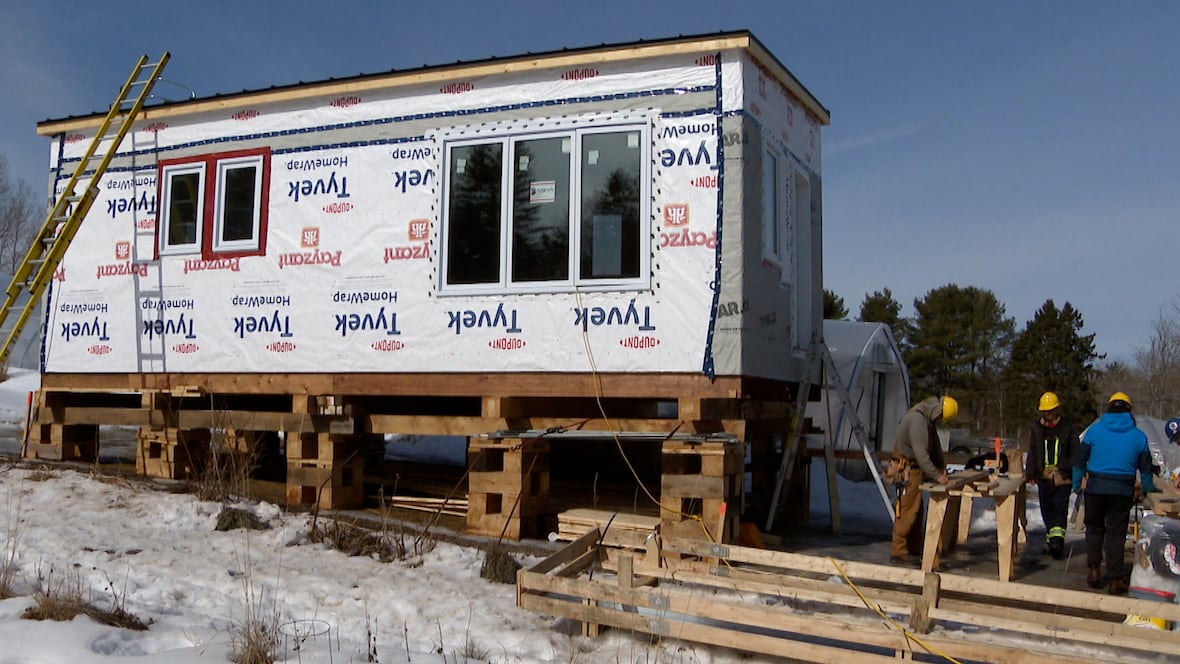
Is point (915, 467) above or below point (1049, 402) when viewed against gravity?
below

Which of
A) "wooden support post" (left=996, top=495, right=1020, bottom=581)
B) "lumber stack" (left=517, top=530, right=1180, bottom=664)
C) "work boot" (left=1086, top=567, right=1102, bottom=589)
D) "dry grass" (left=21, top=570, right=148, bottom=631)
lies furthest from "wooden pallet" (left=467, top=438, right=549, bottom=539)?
"work boot" (left=1086, top=567, right=1102, bottom=589)

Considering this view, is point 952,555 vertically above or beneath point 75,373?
beneath

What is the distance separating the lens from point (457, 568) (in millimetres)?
7977

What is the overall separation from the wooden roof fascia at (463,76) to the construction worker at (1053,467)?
4263mm

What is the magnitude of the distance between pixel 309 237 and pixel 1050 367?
1683 inches

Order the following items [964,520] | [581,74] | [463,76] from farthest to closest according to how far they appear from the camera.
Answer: [964,520] → [463,76] → [581,74]

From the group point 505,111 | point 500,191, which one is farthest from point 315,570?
point 505,111

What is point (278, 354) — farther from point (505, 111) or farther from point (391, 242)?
point (505, 111)

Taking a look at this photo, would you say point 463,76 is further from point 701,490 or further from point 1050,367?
point 1050,367

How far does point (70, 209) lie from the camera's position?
1148 centimetres

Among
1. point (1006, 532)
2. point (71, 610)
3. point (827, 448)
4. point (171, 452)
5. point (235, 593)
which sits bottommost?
point (235, 593)

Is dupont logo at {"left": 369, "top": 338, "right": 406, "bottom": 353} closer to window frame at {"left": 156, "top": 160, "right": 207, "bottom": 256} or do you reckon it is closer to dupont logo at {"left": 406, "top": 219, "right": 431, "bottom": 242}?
dupont logo at {"left": 406, "top": 219, "right": 431, "bottom": 242}

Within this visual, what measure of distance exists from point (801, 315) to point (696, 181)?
277 cm

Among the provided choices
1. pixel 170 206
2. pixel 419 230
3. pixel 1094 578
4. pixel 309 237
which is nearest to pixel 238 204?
pixel 170 206
